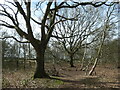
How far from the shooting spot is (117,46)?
22.1 metres

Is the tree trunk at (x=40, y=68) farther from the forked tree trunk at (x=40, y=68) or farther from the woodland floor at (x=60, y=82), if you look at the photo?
the woodland floor at (x=60, y=82)

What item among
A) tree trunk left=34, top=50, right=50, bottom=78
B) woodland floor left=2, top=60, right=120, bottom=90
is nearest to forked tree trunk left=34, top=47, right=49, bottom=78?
tree trunk left=34, top=50, right=50, bottom=78

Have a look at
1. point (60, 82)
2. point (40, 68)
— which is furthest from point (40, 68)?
point (60, 82)

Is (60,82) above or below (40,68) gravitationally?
below

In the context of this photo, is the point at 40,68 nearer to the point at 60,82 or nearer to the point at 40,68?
the point at 40,68

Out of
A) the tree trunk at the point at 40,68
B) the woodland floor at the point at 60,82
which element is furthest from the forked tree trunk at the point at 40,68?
the woodland floor at the point at 60,82

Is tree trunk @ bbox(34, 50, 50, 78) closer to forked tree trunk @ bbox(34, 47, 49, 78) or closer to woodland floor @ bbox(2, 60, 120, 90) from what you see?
forked tree trunk @ bbox(34, 47, 49, 78)


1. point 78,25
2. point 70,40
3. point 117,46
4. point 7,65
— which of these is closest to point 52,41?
point 70,40

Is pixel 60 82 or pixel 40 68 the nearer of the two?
pixel 60 82

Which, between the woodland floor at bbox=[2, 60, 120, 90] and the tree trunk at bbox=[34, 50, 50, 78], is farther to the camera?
the tree trunk at bbox=[34, 50, 50, 78]

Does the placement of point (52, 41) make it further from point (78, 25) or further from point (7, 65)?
point (7, 65)

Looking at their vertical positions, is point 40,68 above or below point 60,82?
above

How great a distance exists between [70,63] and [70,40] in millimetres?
3885

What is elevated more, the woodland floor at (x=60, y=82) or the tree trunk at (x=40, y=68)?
the tree trunk at (x=40, y=68)
